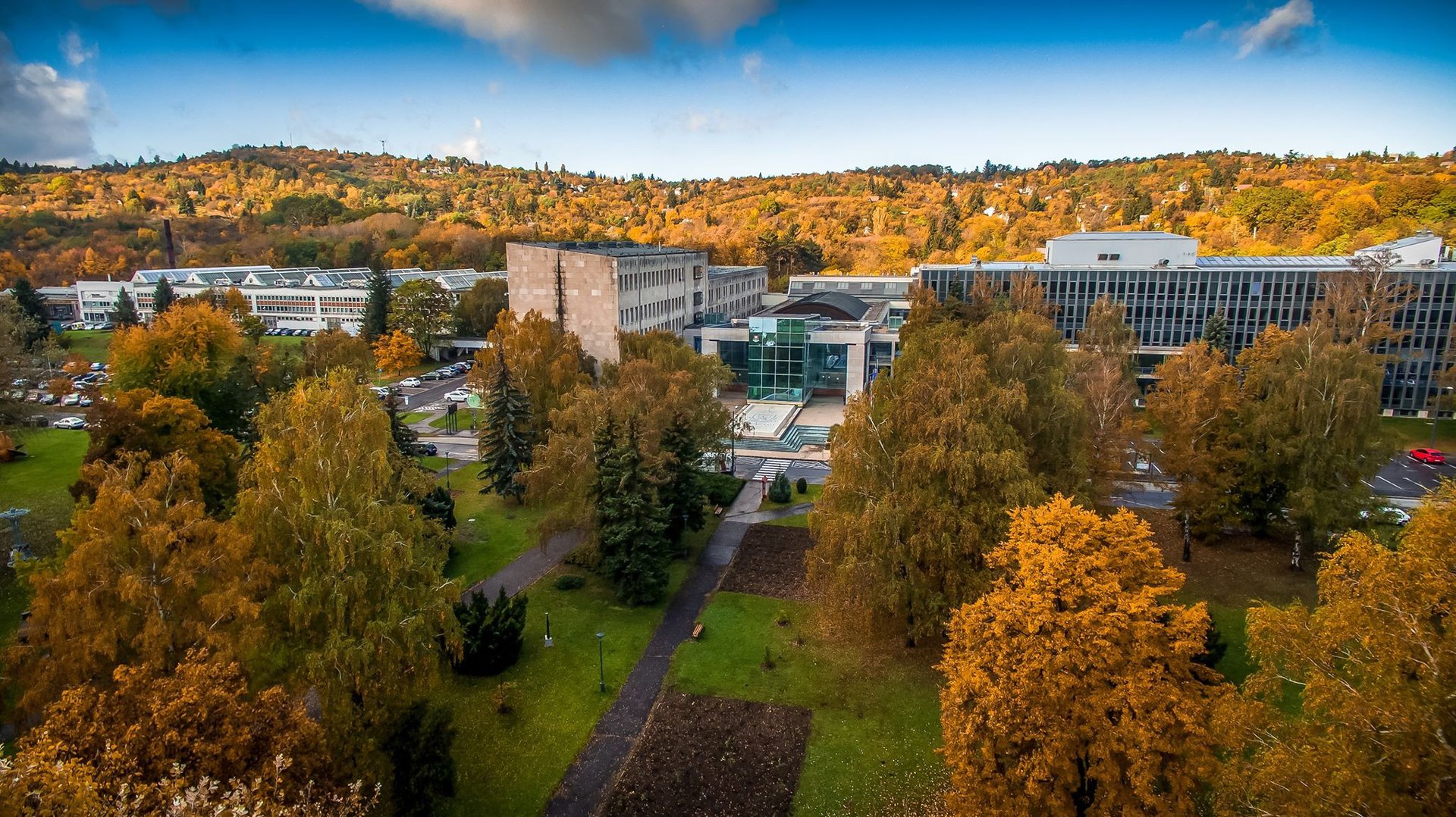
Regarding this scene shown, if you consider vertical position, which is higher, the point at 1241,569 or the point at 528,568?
the point at 1241,569

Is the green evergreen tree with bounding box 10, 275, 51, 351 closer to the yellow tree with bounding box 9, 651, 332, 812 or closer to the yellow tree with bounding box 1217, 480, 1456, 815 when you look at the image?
the yellow tree with bounding box 9, 651, 332, 812

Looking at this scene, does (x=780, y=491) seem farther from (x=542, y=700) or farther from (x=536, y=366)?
(x=542, y=700)

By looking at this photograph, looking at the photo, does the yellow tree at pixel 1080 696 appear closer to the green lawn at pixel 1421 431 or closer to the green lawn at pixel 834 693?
the green lawn at pixel 834 693

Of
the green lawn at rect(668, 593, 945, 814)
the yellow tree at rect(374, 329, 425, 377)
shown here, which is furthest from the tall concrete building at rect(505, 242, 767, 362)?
the green lawn at rect(668, 593, 945, 814)

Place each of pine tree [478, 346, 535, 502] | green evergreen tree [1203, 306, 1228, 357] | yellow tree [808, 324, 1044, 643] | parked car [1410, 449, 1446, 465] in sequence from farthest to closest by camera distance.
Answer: green evergreen tree [1203, 306, 1228, 357] < parked car [1410, 449, 1446, 465] < pine tree [478, 346, 535, 502] < yellow tree [808, 324, 1044, 643]

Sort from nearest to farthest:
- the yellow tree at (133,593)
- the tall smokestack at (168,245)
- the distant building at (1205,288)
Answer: the yellow tree at (133,593) < the distant building at (1205,288) < the tall smokestack at (168,245)

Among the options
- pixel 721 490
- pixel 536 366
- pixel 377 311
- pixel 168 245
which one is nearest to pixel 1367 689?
pixel 721 490

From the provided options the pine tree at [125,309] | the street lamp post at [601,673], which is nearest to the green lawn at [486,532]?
the street lamp post at [601,673]
